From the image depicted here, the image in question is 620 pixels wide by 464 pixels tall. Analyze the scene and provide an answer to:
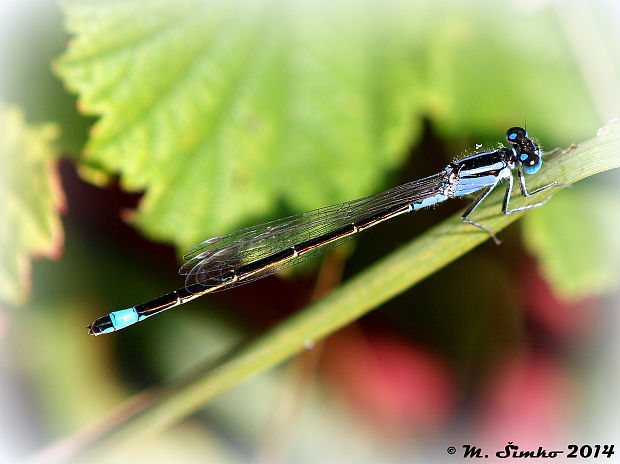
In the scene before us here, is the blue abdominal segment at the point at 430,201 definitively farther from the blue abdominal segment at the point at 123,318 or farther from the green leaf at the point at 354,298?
the blue abdominal segment at the point at 123,318

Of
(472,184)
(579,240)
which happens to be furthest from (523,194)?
(579,240)

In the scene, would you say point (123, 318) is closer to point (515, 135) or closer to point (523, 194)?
point (523, 194)

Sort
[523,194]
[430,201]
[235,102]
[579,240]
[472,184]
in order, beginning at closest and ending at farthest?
[523,194] → [472,184] → [430,201] → [235,102] → [579,240]

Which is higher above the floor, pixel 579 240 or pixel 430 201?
pixel 430 201

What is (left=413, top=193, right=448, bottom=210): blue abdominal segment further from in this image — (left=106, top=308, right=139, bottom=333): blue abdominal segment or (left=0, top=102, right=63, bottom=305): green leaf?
(left=0, top=102, right=63, bottom=305): green leaf

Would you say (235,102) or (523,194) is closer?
(523,194)

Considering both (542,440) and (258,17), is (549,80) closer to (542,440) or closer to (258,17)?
(258,17)
